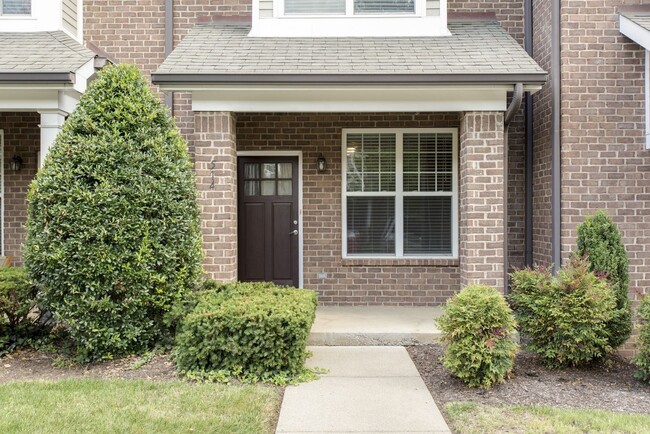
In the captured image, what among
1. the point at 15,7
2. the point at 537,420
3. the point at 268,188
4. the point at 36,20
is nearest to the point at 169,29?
the point at 36,20

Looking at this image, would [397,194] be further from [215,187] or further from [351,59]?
[215,187]

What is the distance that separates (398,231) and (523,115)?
2386mm

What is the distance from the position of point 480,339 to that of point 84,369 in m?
3.76

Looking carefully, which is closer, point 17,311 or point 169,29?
point 17,311

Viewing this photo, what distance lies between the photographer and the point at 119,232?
16.8ft

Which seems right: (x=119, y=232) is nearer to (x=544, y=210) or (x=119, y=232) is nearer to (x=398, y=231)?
(x=398, y=231)

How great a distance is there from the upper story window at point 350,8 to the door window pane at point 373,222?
2.63 metres

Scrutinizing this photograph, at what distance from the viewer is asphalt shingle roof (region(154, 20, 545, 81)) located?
20.1 ft

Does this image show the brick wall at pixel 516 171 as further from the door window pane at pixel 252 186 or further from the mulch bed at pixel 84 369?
the mulch bed at pixel 84 369

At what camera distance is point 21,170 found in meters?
8.05

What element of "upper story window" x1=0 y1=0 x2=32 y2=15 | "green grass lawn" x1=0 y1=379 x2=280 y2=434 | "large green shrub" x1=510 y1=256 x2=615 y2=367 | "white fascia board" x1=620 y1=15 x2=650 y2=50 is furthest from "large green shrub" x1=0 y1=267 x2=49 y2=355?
"white fascia board" x1=620 y1=15 x2=650 y2=50

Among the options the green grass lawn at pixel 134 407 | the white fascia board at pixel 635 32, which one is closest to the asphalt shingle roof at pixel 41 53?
the green grass lawn at pixel 134 407

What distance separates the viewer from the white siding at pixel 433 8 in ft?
24.4

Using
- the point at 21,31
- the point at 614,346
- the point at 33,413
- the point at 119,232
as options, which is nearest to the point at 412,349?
the point at 614,346
